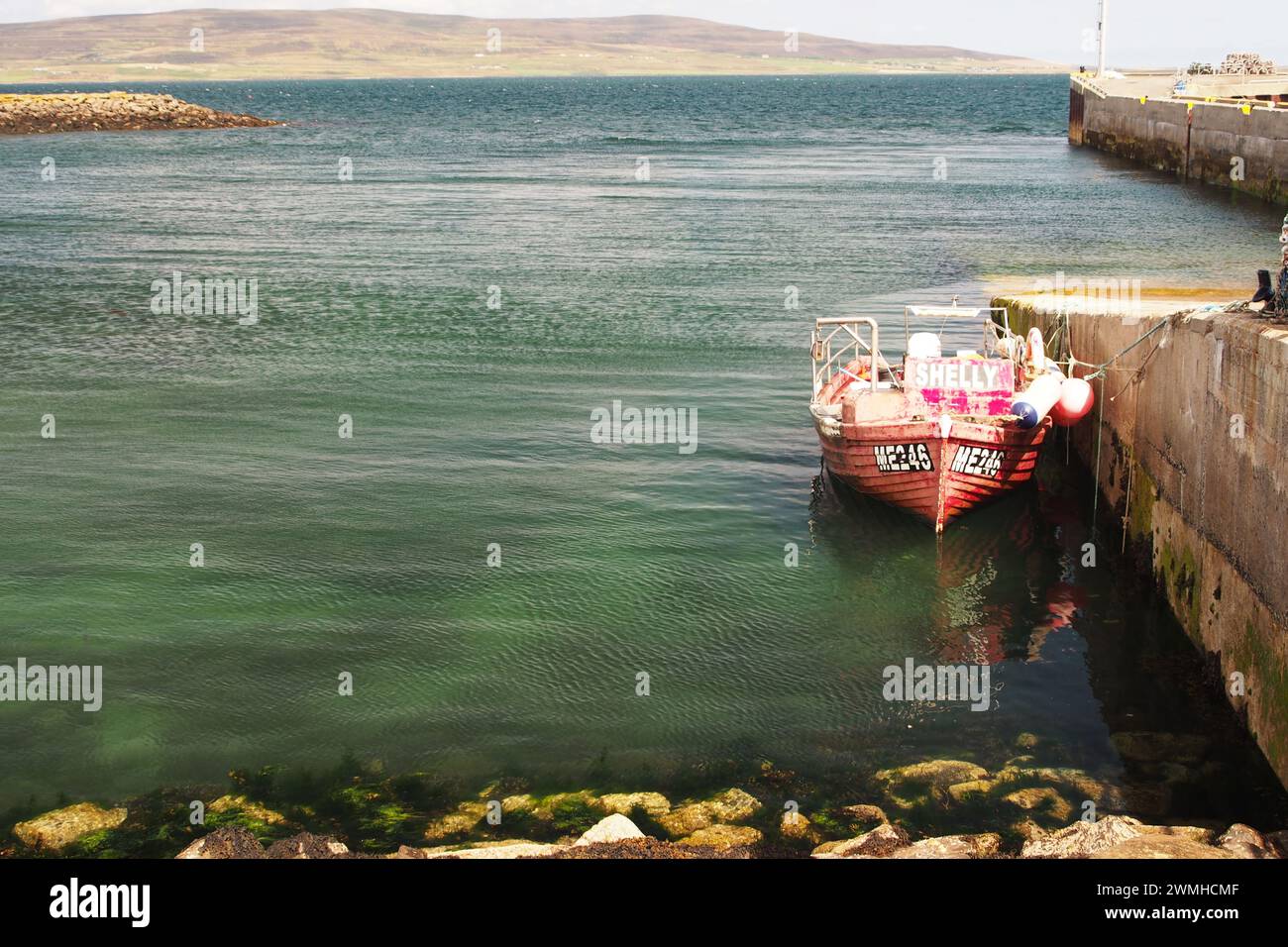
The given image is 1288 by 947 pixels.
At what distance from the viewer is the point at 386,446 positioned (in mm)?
20969

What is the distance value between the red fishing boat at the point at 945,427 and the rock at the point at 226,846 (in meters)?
10.1

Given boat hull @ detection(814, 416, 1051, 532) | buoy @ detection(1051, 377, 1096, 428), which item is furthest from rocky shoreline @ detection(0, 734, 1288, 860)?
buoy @ detection(1051, 377, 1096, 428)

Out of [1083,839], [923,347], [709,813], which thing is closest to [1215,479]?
[1083,839]

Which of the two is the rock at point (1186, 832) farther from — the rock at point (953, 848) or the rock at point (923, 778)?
the rock at point (923, 778)

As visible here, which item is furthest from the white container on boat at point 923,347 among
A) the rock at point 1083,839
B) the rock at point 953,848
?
the rock at point 953,848

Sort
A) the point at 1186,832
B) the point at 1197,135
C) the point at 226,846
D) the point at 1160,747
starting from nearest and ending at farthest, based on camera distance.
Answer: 1. the point at 226,846
2. the point at 1186,832
3. the point at 1160,747
4. the point at 1197,135

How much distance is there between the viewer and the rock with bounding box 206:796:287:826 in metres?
11.0

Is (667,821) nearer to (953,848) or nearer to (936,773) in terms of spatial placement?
(953,848)

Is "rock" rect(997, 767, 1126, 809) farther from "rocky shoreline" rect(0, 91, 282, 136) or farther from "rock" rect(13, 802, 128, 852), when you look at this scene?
"rocky shoreline" rect(0, 91, 282, 136)

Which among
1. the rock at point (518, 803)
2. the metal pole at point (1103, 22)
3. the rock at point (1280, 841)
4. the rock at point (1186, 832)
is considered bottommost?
the rock at point (518, 803)

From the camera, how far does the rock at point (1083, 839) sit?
977 cm

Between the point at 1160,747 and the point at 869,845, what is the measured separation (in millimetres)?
3761

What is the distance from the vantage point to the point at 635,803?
36.6 feet
